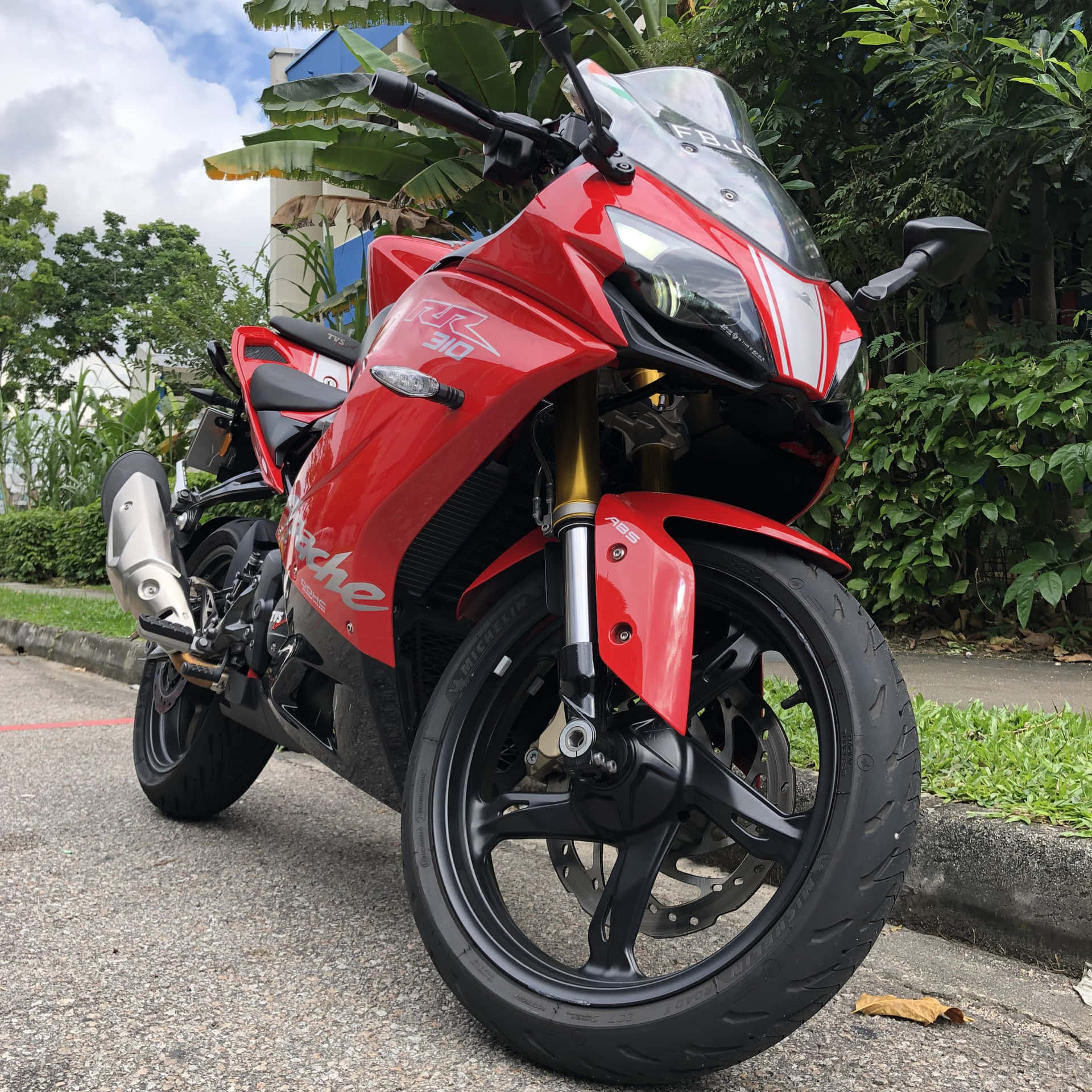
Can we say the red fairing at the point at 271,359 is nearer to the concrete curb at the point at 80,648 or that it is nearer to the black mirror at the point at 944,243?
the black mirror at the point at 944,243

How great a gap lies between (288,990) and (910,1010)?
1.05 m

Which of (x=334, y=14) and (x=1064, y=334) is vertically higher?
(x=334, y=14)

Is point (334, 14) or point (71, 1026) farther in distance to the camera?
point (334, 14)

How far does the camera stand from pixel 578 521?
5.30 feet

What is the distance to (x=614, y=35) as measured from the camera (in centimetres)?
902

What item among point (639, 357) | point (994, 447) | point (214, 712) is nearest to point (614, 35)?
point (994, 447)

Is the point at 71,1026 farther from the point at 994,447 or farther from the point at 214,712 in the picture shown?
the point at 994,447

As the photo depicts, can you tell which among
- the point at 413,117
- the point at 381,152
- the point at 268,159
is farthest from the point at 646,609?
the point at 268,159

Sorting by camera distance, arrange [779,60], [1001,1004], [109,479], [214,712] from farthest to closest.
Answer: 1. [779,60]
2. [109,479]
3. [214,712]
4. [1001,1004]

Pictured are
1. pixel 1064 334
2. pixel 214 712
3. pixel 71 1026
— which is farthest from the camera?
pixel 1064 334

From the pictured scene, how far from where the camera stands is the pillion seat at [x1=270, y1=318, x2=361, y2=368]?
121 inches

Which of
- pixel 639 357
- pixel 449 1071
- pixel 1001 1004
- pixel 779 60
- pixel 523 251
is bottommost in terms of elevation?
pixel 1001 1004

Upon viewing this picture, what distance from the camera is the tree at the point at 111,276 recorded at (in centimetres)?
3506

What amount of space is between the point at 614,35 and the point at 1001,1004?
8.75m
